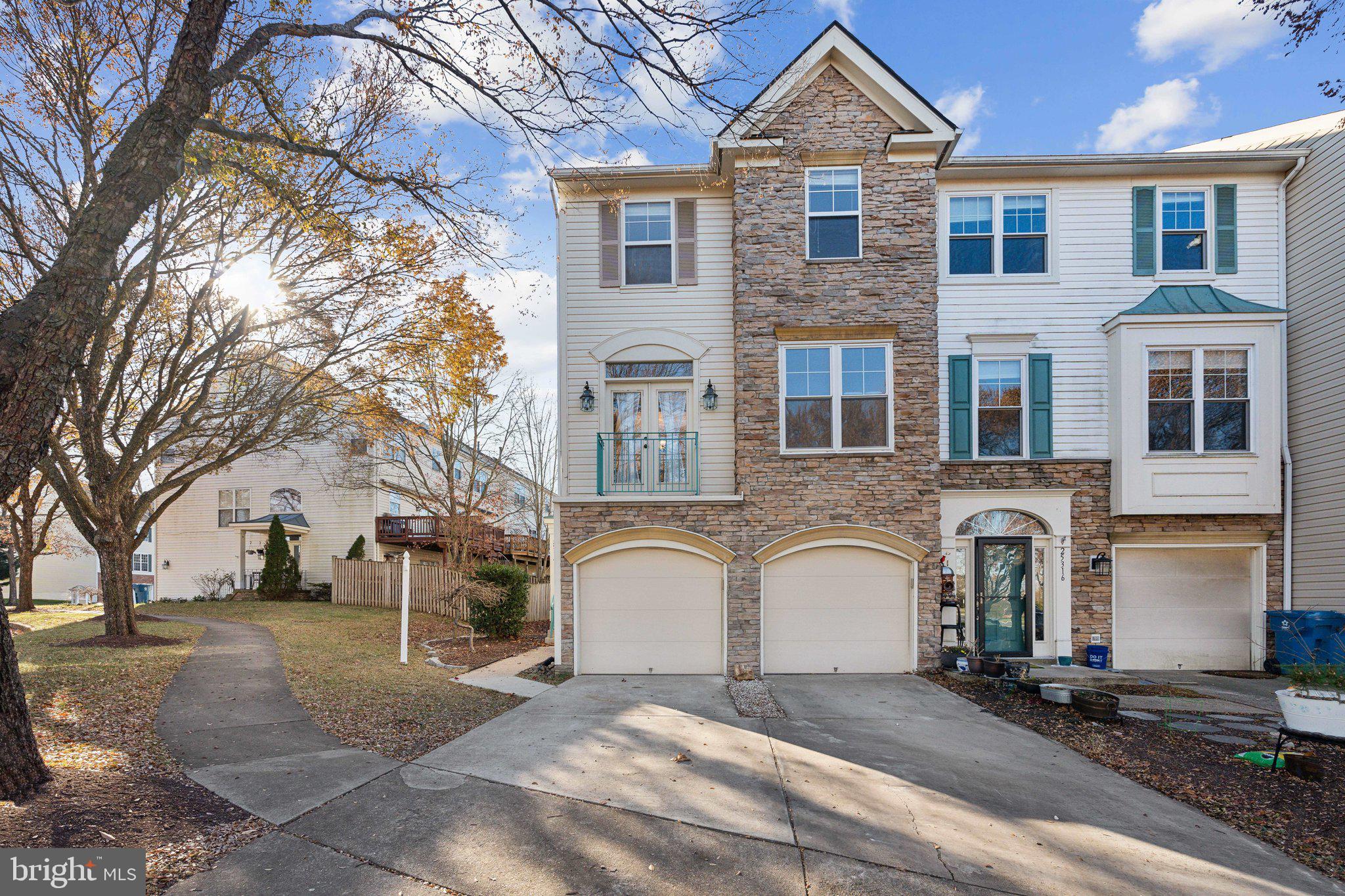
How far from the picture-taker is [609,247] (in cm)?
1281

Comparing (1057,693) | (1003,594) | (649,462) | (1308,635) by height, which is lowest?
(1057,693)

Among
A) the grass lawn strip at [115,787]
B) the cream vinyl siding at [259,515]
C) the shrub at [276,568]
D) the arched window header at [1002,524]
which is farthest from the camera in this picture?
the cream vinyl siding at [259,515]

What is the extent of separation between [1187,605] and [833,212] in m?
9.05

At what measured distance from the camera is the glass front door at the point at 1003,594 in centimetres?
1241

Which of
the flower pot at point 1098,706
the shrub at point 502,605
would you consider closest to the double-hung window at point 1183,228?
the flower pot at point 1098,706

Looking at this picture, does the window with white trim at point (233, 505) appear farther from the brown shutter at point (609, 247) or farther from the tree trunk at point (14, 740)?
the tree trunk at point (14, 740)

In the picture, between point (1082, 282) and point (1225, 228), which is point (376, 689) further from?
point (1225, 228)

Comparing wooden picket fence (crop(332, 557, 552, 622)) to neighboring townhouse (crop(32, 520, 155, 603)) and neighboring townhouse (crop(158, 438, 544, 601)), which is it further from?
neighboring townhouse (crop(32, 520, 155, 603))

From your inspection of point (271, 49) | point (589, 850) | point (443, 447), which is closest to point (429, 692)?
point (589, 850)

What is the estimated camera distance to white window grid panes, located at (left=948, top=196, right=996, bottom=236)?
12.8 meters

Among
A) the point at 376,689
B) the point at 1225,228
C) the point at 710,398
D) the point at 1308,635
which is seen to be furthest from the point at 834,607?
the point at 1225,228

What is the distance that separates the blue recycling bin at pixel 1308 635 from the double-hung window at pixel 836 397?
23.1 feet

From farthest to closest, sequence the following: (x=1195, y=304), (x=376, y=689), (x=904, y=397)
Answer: (x=1195, y=304), (x=904, y=397), (x=376, y=689)

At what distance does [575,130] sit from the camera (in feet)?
25.4
